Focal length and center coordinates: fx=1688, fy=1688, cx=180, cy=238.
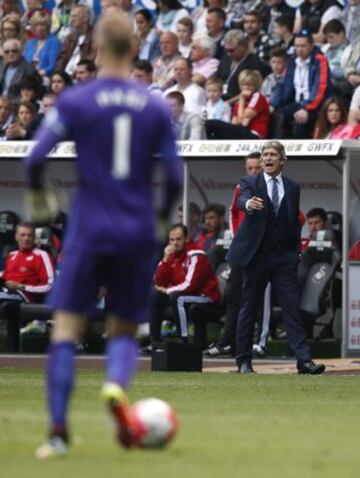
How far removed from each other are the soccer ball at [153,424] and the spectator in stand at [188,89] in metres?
14.3

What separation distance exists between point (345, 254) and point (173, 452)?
12273 millimetres

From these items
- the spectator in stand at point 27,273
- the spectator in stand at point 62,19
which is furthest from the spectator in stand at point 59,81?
the spectator in stand at point 27,273

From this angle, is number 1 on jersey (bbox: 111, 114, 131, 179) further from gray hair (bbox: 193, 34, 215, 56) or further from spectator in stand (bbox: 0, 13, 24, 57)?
spectator in stand (bbox: 0, 13, 24, 57)

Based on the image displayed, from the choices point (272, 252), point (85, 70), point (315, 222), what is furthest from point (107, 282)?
point (85, 70)

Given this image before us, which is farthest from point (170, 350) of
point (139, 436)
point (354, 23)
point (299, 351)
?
point (139, 436)

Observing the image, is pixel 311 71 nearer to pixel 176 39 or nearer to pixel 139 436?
pixel 176 39

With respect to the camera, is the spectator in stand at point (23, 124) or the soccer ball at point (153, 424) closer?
the soccer ball at point (153, 424)

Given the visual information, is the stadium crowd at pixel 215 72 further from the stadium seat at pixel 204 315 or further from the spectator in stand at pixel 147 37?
the stadium seat at pixel 204 315

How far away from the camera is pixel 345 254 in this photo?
69.2 feet

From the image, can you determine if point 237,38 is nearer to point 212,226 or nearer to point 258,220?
point 212,226

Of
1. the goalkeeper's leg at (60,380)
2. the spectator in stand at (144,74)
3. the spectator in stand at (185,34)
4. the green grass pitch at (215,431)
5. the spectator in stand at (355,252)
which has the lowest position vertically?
the green grass pitch at (215,431)

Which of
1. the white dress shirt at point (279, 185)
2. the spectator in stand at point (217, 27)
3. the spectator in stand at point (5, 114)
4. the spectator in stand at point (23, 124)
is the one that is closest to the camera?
the white dress shirt at point (279, 185)

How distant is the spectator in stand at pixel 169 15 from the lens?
2586 centimetres

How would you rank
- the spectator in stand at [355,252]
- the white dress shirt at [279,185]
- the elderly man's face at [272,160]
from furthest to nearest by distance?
the spectator in stand at [355,252], the white dress shirt at [279,185], the elderly man's face at [272,160]
